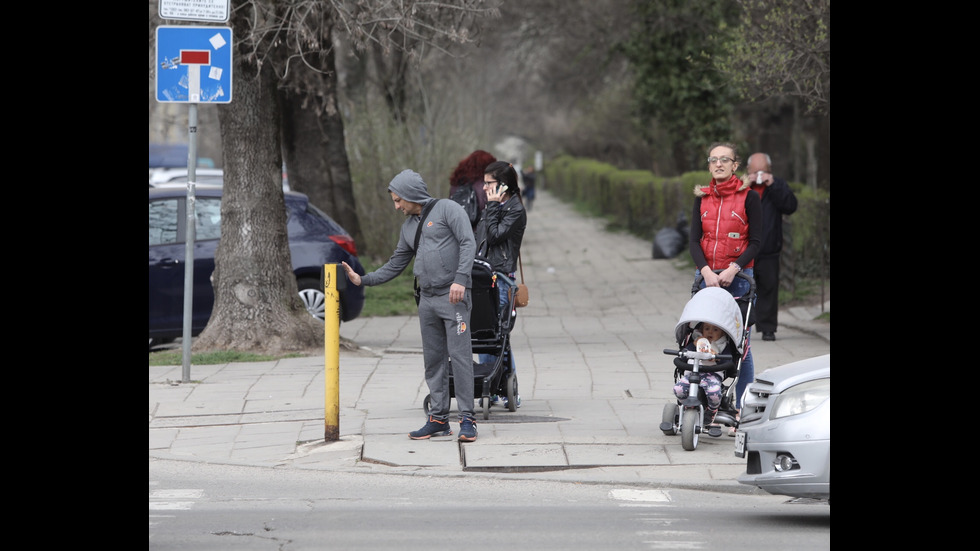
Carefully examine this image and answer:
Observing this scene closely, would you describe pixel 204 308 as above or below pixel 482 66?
below

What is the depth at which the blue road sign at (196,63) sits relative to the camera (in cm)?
998

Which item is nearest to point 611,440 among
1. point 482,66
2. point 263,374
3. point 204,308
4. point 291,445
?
point 291,445

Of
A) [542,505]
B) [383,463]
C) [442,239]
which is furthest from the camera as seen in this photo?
[442,239]

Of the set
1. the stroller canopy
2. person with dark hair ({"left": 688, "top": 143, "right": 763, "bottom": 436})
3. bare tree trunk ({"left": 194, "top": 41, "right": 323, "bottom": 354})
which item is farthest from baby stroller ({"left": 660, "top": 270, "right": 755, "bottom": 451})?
bare tree trunk ({"left": 194, "top": 41, "right": 323, "bottom": 354})

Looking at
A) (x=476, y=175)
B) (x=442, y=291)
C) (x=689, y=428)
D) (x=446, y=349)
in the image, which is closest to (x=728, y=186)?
(x=689, y=428)

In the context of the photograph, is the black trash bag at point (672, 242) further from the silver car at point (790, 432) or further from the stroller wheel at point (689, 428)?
the silver car at point (790, 432)

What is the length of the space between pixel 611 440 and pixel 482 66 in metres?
28.2

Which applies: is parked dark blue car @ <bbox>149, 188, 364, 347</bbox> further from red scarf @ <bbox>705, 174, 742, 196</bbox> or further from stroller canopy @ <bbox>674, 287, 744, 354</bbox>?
stroller canopy @ <bbox>674, 287, 744, 354</bbox>

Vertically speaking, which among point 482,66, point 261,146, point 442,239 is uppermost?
point 482,66

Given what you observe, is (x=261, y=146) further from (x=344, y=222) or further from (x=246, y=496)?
(x=344, y=222)

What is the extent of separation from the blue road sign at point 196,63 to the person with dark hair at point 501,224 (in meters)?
Result: 2.50

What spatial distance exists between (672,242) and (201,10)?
14.9 metres

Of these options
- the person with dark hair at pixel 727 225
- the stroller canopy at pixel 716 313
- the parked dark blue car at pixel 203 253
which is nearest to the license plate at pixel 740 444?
→ the stroller canopy at pixel 716 313

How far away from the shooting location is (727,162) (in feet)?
27.0
